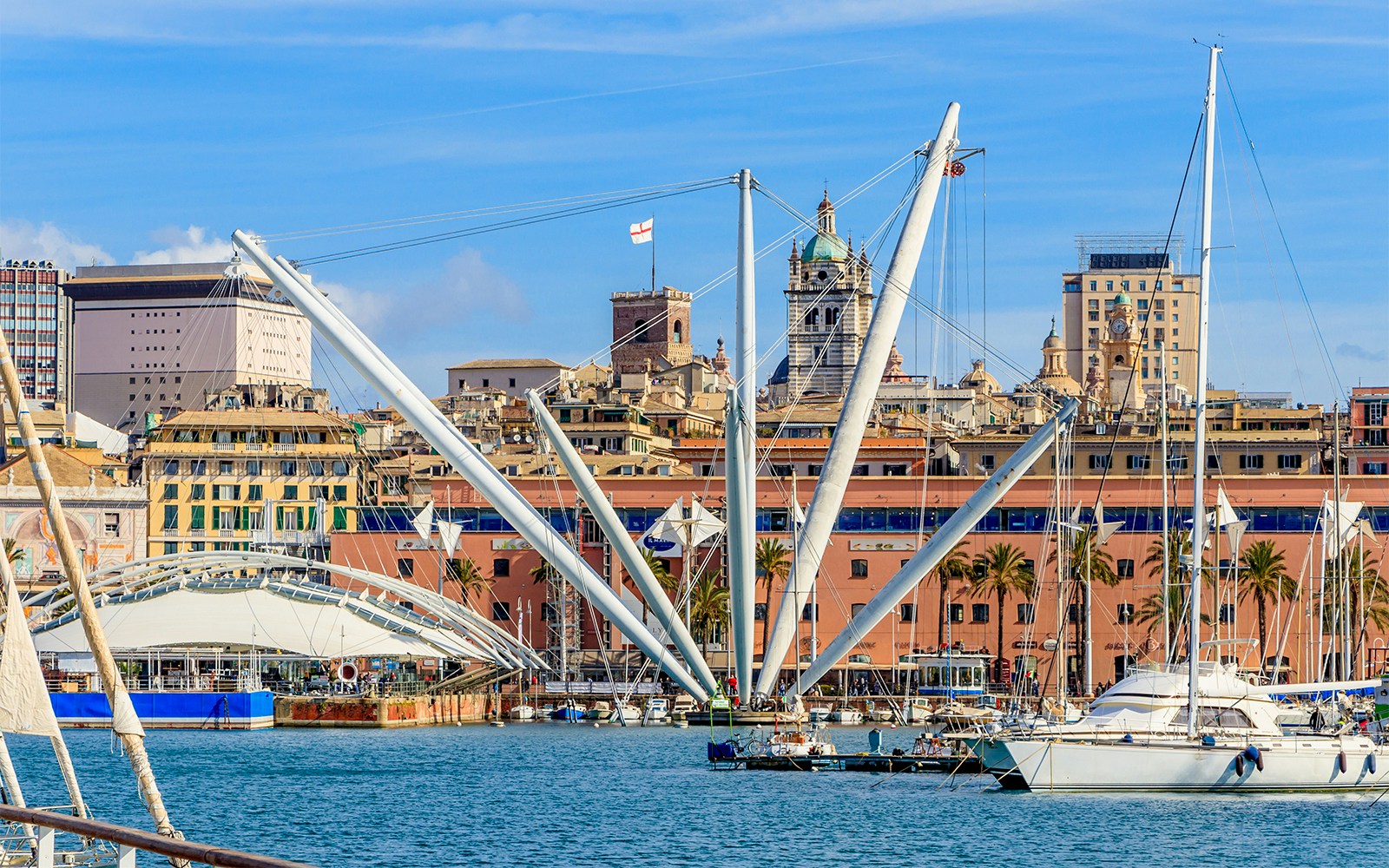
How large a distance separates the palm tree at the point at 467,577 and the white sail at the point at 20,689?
68531 millimetres

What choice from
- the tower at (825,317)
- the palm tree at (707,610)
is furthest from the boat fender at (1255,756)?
the tower at (825,317)

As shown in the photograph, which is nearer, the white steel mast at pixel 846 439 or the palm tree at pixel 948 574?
the white steel mast at pixel 846 439

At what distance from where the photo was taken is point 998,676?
273 feet

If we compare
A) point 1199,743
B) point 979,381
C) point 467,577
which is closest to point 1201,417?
point 1199,743

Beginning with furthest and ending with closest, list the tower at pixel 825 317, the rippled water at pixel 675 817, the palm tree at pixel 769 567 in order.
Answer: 1. the tower at pixel 825 317
2. the palm tree at pixel 769 567
3. the rippled water at pixel 675 817

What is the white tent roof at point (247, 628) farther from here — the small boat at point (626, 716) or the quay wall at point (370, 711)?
A: the small boat at point (626, 716)

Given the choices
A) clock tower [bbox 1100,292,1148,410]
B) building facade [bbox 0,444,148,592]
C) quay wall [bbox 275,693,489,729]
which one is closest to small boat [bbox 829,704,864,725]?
quay wall [bbox 275,693,489,729]

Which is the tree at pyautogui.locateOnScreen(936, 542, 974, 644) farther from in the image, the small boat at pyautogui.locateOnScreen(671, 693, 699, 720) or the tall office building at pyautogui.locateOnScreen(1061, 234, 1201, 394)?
the tall office building at pyautogui.locateOnScreen(1061, 234, 1201, 394)

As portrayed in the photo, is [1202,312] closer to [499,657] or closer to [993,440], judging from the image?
[499,657]

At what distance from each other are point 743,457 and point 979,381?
13165 centimetres

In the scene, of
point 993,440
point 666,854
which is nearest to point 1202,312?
point 666,854

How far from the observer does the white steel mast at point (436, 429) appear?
49.2 m

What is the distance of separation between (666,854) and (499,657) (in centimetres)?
4277

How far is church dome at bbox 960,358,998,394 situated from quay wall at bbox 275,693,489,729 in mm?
99290
